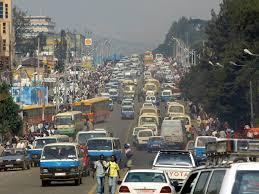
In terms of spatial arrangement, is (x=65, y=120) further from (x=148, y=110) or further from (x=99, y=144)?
(x=99, y=144)

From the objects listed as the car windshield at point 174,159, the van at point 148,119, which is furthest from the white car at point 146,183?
the van at point 148,119

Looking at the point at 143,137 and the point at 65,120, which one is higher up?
the point at 65,120

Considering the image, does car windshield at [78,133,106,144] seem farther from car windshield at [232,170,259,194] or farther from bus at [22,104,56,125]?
car windshield at [232,170,259,194]

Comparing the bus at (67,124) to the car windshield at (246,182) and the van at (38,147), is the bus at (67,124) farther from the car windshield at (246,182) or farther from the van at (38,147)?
the car windshield at (246,182)

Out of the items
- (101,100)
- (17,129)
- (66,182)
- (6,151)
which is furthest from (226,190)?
(101,100)

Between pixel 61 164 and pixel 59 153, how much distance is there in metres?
0.91

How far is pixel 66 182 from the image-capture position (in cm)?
4475

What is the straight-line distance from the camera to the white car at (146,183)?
89.9 ft

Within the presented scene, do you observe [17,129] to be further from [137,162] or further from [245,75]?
[137,162]

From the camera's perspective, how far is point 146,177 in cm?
2833

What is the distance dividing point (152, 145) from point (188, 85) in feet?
280

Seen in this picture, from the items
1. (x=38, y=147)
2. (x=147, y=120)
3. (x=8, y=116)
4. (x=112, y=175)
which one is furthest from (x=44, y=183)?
(x=147, y=120)

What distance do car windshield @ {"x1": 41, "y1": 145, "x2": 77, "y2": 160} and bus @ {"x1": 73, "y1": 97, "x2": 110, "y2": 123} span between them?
2507 inches

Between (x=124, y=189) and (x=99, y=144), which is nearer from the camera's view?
(x=124, y=189)
